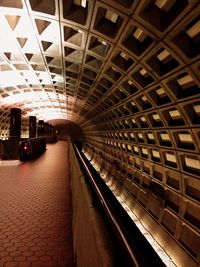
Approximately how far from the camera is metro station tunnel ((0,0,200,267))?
3883mm

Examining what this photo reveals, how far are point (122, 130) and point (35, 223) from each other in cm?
740

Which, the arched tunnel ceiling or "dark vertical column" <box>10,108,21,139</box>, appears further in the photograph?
"dark vertical column" <box>10,108,21,139</box>

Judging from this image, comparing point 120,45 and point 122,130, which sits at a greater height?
point 120,45

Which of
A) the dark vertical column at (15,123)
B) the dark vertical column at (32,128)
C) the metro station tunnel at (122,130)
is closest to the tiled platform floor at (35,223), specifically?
the metro station tunnel at (122,130)

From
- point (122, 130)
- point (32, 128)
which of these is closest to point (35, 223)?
point (122, 130)

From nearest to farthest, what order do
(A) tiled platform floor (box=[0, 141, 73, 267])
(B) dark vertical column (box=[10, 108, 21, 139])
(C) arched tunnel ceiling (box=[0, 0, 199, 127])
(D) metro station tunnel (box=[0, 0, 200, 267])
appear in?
(D) metro station tunnel (box=[0, 0, 200, 267])
(A) tiled platform floor (box=[0, 141, 73, 267])
(C) arched tunnel ceiling (box=[0, 0, 199, 127])
(B) dark vertical column (box=[10, 108, 21, 139])

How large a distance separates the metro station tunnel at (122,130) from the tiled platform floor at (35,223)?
27 millimetres

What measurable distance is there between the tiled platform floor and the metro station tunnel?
0.09 ft

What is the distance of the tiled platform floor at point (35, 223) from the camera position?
14.4ft

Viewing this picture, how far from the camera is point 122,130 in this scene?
1255 cm

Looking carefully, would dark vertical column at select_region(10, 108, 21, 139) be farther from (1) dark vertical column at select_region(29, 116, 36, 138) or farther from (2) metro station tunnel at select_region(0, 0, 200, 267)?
(1) dark vertical column at select_region(29, 116, 36, 138)

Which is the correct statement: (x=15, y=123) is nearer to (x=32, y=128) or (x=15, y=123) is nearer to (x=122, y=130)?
(x=32, y=128)

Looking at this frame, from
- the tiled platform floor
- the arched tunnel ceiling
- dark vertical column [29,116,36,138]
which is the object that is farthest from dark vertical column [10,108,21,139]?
dark vertical column [29,116,36,138]

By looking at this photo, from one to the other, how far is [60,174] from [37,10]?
7569 mm
